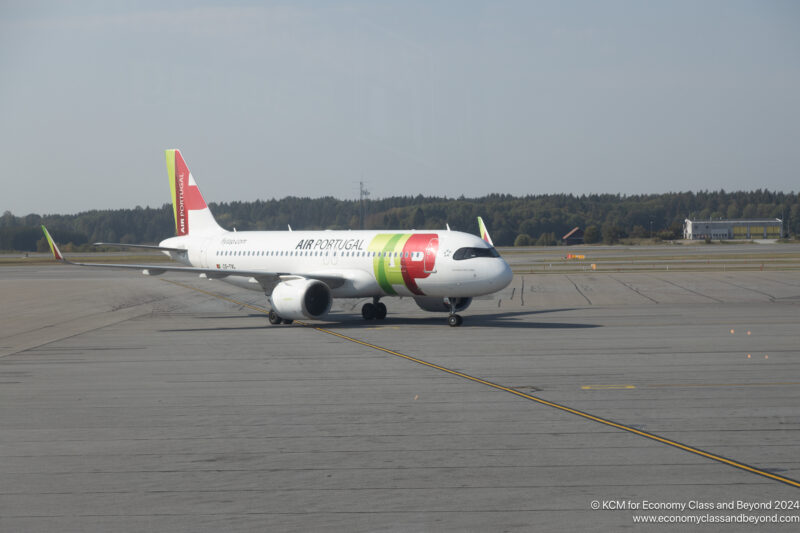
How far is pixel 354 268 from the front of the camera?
114 feet

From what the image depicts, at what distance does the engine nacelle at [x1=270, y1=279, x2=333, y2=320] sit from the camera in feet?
107

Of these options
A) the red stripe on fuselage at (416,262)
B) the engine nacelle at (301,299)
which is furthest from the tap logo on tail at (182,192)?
the red stripe on fuselage at (416,262)

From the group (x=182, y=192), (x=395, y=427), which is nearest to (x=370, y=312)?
(x=182, y=192)

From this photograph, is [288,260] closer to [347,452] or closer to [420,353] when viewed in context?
[420,353]

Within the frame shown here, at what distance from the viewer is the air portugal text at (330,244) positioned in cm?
3528

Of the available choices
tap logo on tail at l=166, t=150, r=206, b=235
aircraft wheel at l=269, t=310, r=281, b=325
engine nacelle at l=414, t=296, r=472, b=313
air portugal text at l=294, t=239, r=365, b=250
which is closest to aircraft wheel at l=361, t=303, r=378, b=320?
engine nacelle at l=414, t=296, r=472, b=313

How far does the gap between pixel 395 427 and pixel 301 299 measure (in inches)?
741

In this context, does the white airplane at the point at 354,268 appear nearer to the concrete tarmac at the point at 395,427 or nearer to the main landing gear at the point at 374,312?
the main landing gear at the point at 374,312

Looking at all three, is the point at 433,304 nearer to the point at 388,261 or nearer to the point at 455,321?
the point at 455,321

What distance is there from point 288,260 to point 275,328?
528cm

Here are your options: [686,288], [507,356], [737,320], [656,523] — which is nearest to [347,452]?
[656,523]

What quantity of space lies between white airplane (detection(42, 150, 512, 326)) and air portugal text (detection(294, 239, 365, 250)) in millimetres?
56

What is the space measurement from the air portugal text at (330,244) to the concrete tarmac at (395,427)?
5276 mm

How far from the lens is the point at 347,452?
12320 millimetres
